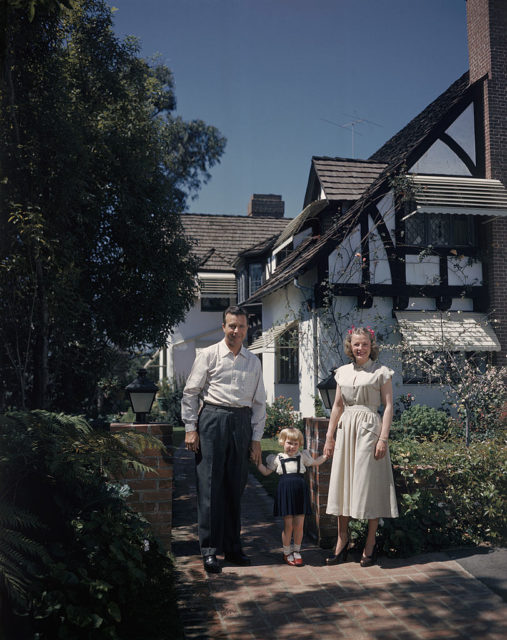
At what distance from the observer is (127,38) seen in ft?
41.1

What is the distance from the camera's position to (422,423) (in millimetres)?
12719

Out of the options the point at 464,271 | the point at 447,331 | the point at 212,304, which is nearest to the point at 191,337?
the point at 212,304

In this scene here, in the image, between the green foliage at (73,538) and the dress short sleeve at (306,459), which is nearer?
the green foliage at (73,538)

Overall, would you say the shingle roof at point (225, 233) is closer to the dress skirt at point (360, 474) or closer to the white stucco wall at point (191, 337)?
the white stucco wall at point (191, 337)

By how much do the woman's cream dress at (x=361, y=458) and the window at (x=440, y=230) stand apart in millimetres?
9890

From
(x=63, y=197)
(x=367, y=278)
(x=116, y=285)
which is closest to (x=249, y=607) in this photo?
(x=63, y=197)

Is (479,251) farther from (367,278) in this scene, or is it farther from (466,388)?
(466,388)

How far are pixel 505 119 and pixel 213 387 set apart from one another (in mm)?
12792

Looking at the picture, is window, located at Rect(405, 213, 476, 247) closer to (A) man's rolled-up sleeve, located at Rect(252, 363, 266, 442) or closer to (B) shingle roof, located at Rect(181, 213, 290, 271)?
(A) man's rolled-up sleeve, located at Rect(252, 363, 266, 442)

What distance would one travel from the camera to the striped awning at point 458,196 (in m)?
13.7

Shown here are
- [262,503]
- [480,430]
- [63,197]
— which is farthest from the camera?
[480,430]

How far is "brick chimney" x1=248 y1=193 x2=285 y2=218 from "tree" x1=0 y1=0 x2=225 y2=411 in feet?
57.4

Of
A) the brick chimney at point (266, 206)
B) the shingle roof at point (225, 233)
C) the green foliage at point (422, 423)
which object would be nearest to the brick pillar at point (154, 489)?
the green foliage at point (422, 423)

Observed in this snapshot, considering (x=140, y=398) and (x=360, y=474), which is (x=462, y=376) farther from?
(x=140, y=398)
